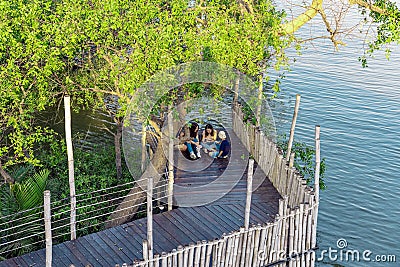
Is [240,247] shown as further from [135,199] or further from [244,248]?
[135,199]

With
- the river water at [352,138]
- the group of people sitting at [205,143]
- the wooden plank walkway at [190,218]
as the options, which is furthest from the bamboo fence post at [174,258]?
the river water at [352,138]

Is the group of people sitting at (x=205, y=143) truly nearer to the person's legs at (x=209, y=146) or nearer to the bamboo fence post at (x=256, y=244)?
the person's legs at (x=209, y=146)

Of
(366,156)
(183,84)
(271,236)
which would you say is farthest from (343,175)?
(271,236)

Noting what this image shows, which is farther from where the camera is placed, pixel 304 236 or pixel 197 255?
pixel 304 236

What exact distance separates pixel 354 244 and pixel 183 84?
6.06 m

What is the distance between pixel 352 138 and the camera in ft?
65.8

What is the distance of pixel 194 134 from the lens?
13.6 m

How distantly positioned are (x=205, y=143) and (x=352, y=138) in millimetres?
8248

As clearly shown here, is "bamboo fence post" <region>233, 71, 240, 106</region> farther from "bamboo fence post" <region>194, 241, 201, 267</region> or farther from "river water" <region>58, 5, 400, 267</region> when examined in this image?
"bamboo fence post" <region>194, 241, 201, 267</region>

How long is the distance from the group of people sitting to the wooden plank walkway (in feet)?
0.55

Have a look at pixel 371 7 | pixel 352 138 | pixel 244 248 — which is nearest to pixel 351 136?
pixel 352 138

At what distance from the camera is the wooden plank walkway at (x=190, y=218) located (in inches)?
385

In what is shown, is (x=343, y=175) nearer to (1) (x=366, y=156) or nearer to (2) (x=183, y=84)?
(1) (x=366, y=156)

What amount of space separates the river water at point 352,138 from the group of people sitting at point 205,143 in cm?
361
